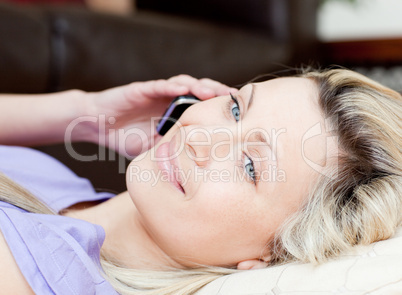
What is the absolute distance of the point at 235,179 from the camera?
86cm

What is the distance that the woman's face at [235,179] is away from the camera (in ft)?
2.83

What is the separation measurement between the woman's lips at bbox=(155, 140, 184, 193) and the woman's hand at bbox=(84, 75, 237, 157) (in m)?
0.24

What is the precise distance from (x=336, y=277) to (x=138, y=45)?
3.97 feet

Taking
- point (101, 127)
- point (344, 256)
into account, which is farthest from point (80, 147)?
point (344, 256)

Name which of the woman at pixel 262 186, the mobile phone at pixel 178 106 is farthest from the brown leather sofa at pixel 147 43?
the woman at pixel 262 186

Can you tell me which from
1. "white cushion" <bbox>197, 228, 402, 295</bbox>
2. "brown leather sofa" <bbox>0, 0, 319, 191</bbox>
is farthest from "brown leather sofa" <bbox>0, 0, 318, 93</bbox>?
"white cushion" <bbox>197, 228, 402, 295</bbox>

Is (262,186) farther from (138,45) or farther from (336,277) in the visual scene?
(138,45)

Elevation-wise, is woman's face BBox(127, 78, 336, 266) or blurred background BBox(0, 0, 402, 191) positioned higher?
blurred background BBox(0, 0, 402, 191)

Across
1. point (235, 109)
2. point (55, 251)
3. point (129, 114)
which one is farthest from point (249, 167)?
point (129, 114)

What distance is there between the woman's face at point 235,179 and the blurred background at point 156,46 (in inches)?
19.2

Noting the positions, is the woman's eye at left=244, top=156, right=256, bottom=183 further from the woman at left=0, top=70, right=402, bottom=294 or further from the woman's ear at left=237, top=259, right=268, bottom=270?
the woman's ear at left=237, top=259, right=268, bottom=270

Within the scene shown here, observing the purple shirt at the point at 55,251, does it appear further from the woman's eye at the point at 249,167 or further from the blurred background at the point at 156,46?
the blurred background at the point at 156,46

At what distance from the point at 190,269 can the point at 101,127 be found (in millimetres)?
529

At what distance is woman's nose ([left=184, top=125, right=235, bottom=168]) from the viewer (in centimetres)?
88
